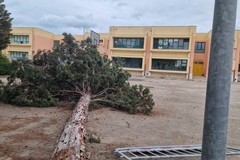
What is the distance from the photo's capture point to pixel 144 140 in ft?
18.6

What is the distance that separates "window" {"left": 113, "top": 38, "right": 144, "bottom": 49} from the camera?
136ft

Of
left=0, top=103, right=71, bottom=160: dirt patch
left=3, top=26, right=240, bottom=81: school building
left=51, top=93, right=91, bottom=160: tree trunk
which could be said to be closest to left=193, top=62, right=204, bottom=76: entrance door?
left=3, top=26, right=240, bottom=81: school building

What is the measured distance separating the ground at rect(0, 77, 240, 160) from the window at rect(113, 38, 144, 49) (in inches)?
1295

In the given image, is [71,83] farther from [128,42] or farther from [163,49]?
[128,42]

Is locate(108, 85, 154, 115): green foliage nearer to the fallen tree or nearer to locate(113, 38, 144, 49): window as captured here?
the fallen tree

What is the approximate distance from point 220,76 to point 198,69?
42.2m

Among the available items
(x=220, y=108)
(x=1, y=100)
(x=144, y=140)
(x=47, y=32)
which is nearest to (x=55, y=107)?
(x=1, y=100)

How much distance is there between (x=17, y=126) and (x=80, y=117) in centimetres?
184

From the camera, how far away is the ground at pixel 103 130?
15.4 feet

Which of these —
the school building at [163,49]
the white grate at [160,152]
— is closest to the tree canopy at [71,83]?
the white grate at [160,152]

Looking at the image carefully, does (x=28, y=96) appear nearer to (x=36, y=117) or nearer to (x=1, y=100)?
(x=1, y=100)

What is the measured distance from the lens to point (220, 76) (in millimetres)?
1666

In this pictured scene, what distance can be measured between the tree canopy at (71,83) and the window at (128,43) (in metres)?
31.5

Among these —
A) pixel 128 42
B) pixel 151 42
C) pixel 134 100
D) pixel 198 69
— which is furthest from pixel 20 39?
pixel 134 100
